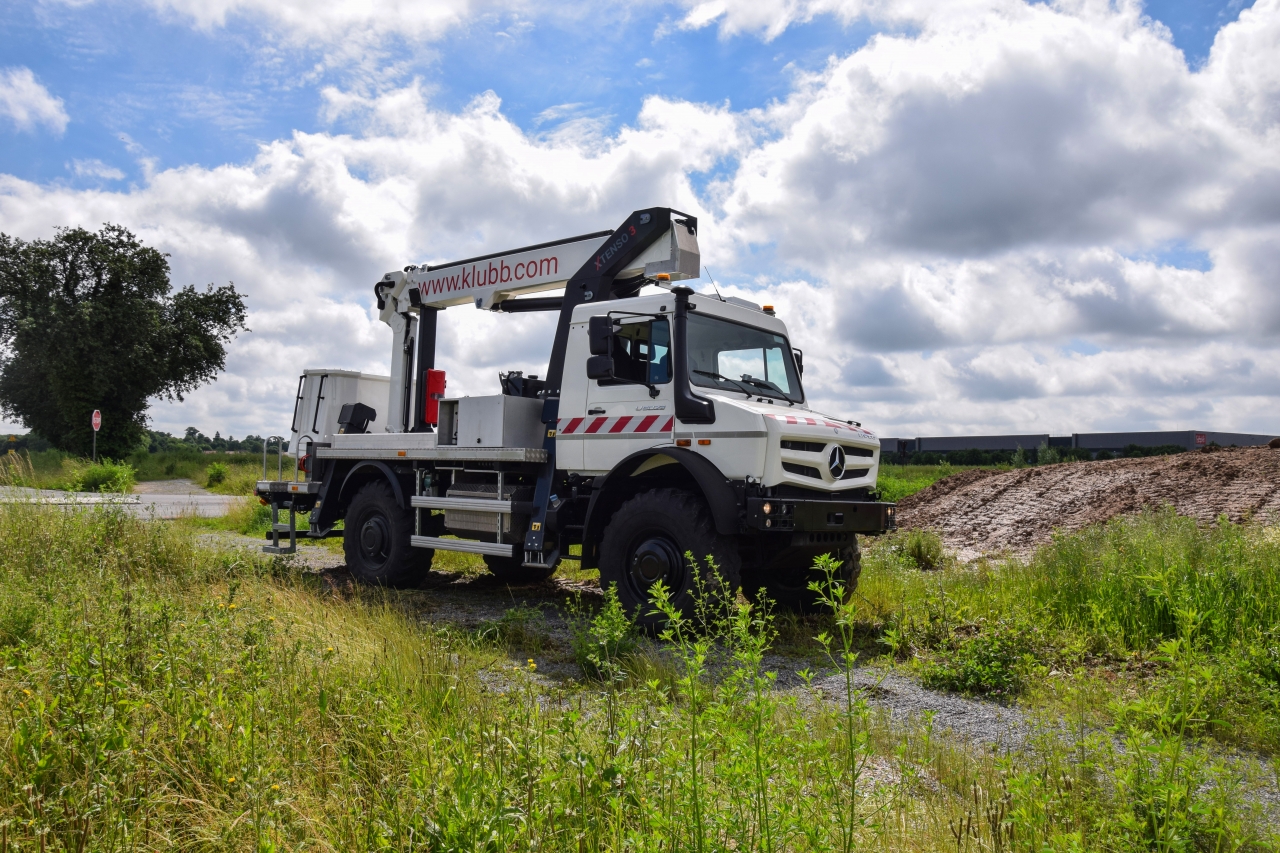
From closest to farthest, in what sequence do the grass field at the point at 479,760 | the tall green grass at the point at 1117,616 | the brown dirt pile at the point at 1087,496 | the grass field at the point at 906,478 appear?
the grass field at the point at 479,760 < the tall green grass at the point at 1117,616 < the brown dirt pile at the point at 1087,496 < the grass field at the point at 906,478

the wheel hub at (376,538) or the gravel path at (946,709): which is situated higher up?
the wheel hub at (376,538)

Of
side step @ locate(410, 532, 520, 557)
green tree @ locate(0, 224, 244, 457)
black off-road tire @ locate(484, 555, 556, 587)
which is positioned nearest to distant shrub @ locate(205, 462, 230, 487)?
green tree @ locate(0, 224, 244, 457)

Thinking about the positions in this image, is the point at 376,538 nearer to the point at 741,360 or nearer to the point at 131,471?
the point at 741,360

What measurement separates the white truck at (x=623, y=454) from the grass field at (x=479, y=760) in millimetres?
1958

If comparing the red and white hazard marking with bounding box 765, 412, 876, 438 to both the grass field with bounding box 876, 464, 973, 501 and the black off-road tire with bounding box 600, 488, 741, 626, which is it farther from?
the grass field with bounding box 876, 464, 973, 501

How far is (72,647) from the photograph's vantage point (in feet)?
14.1

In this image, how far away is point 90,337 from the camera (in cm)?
3694

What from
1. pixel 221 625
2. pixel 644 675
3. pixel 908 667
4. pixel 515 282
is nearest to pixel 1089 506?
pixel 908 667

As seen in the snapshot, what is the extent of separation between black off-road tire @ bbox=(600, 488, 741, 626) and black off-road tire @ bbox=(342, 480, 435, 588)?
Result: 328cm

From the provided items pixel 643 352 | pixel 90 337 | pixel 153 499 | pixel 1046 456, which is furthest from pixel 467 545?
pixel 90 337

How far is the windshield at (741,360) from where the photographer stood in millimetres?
7703

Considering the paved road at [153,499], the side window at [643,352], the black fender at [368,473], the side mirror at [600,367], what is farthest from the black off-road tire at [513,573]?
the paved road at [153,499]

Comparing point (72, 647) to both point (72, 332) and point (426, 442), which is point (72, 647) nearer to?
point (426, 442)

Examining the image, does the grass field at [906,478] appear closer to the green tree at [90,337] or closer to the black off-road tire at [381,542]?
the black off-road tire at [381,542]
